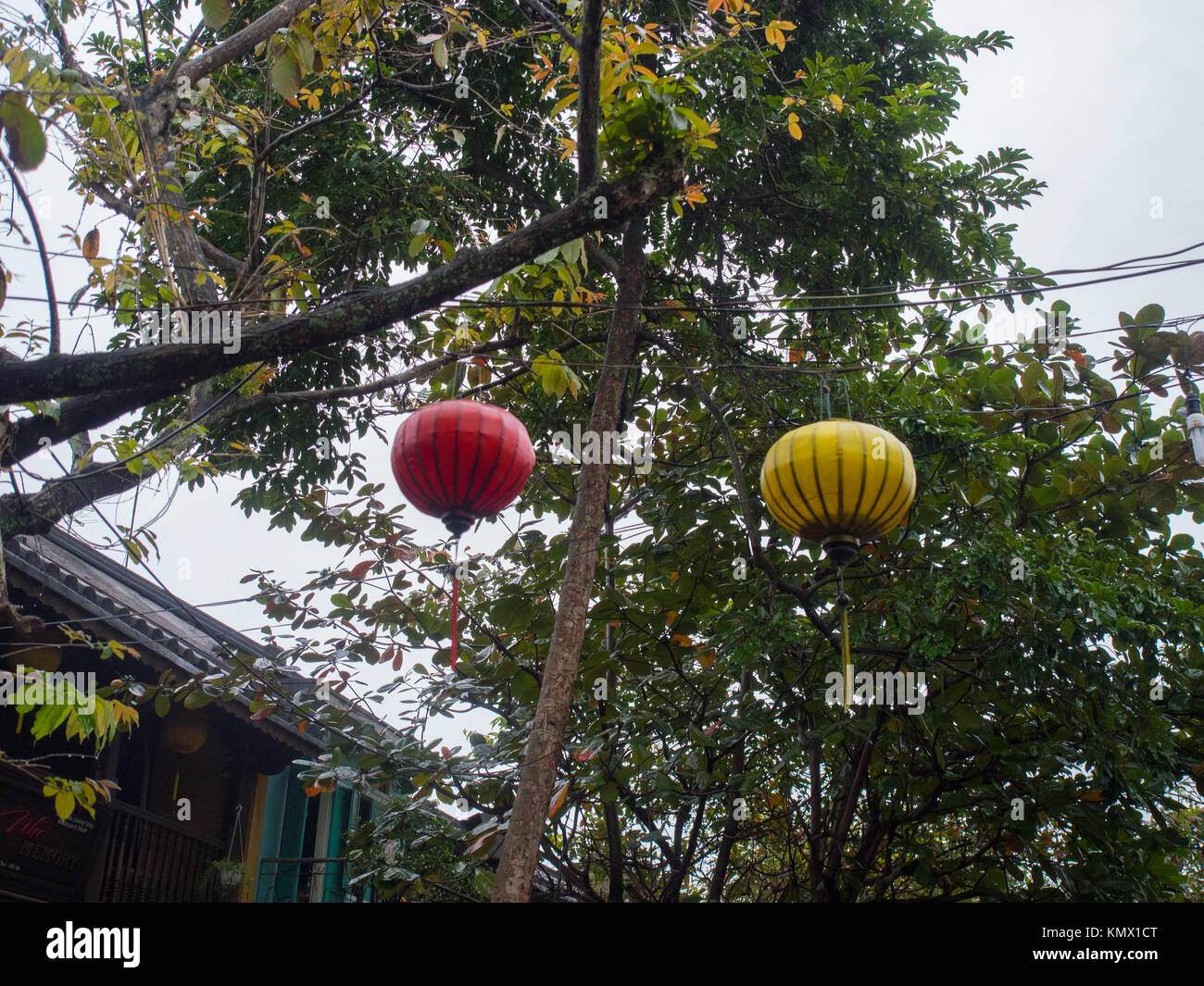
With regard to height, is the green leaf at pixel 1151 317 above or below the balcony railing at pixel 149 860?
above

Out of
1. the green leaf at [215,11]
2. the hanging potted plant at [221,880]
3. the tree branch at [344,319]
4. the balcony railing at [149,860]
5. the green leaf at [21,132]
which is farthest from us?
the hanging potted plant at [221,880]

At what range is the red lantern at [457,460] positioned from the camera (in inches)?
146

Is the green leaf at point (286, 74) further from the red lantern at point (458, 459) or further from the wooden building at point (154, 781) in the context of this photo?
the wooden building at point (154, 781)

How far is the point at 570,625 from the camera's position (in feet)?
15.8

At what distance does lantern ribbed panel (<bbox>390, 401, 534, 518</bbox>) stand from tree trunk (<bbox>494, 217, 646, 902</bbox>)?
2.76 ft

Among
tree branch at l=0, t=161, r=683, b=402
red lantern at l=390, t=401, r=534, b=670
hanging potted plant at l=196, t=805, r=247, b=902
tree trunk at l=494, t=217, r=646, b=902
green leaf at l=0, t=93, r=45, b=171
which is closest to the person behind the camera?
green leaf at l=0, t=93, r=45, b=171

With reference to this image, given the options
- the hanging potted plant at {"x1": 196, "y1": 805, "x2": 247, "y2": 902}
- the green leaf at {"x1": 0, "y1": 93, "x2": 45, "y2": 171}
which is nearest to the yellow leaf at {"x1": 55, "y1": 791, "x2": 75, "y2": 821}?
the green leaf at {"x1": 0, "y1": 93, "x2": 45, "y2": 171}

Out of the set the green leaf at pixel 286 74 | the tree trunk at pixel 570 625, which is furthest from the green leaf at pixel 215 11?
the tree trunk at pixel 570 625

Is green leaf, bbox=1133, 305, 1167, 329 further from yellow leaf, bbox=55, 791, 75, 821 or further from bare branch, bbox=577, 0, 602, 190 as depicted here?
yellow leaf, bbox=55, 791, 75, 821

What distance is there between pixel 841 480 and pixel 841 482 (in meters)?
0.01

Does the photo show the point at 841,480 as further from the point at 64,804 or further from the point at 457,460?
the point at 64,804

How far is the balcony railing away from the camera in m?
6.84

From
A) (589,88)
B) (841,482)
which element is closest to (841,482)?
(841,482)
